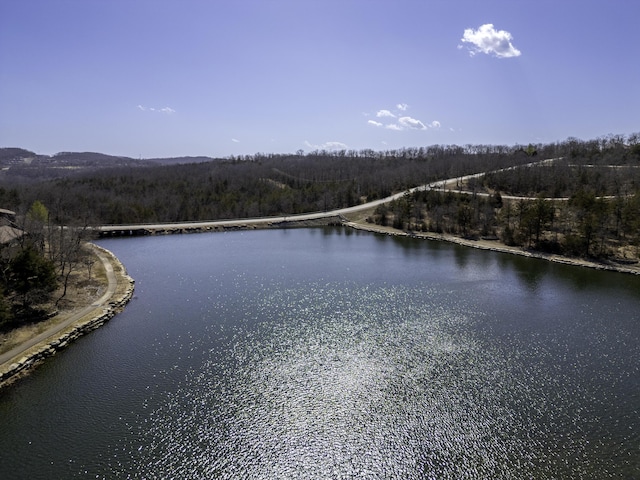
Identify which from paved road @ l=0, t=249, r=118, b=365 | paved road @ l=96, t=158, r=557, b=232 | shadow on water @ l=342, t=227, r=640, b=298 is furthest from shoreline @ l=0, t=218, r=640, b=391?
paved road @ l=96, t=158, r=557, b=232

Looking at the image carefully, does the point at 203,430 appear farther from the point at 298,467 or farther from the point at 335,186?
the point at 335,186

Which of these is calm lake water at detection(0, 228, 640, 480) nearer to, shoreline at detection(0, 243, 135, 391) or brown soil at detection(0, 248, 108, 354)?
shoreline at detection(0, 243, 135, 391)

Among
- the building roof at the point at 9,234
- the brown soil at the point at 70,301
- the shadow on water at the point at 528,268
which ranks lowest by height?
the shadow on water at the point at 528,268

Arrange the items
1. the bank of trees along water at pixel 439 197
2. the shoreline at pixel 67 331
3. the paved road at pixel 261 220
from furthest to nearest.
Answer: the paved road at pixel 261 220, the bank of trees along water at pixel 439 197, the shoreline at pixel 67 331

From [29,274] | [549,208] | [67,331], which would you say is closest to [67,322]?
[67,331]

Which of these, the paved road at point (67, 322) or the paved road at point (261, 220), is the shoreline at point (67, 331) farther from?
the paved road at point (261, 220)

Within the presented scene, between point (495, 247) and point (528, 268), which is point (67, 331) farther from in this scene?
point (495, 247)

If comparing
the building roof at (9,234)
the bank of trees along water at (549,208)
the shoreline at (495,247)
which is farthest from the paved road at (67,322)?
the bank of trees along water at (549,208)
